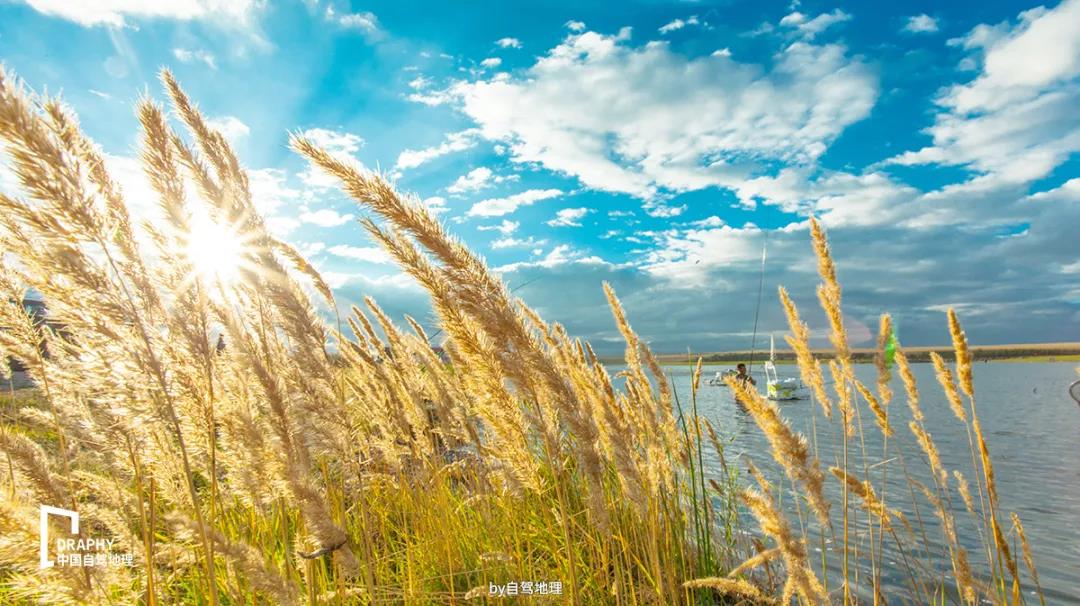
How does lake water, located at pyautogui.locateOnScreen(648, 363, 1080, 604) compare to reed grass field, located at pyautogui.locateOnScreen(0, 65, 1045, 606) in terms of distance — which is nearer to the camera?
reed grass field, located at pyautogui.locateOnScreen(0, 65, 1045, 606)

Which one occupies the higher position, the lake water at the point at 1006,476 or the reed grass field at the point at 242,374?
the reed grass field at the point at 242,374

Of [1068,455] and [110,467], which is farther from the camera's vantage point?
[1068,455]

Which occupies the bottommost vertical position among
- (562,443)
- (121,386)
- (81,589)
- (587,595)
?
(587,595)

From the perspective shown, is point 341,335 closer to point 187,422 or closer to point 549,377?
point 187,422

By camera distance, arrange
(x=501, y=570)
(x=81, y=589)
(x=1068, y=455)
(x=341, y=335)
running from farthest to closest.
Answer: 1. (x=1068, y=455)
2. (x=341, y=335)
3. (x=501, y=570)
4. (x=81, y=589)

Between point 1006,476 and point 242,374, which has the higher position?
point 242,374

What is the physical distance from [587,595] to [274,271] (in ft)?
8.48

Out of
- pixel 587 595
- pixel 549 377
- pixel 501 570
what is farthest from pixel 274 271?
pixel 587 595

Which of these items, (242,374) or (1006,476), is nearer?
(242,374)

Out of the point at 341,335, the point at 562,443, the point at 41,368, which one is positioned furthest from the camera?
the point at 341,335

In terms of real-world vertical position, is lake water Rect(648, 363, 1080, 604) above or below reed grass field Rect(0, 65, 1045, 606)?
below

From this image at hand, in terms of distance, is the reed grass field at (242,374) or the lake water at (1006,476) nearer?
the reed grass field at (242,374)

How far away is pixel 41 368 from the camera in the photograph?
291 centimetres

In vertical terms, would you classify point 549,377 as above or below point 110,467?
above
